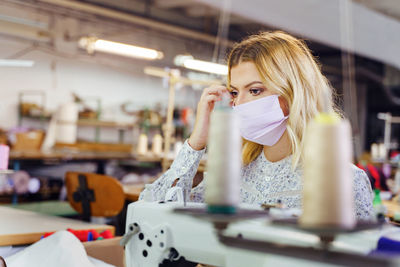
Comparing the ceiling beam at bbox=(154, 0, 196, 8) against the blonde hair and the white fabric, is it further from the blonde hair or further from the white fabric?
the white fabric

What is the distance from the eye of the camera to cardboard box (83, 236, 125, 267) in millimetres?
1670

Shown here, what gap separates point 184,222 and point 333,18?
5.91 meters

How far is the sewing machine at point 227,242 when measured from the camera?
2.42 feet

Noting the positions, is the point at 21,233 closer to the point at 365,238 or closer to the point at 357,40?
the point at 365,238

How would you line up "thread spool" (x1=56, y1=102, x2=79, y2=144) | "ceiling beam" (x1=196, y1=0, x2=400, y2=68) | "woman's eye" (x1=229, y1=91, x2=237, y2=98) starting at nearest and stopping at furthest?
"woman's eye" (x1=229, y1=91, x2=237, y2=98), "ceiling beam" (x1=196, y1=0, x2=400, y2=68), "thread spool" (x1=56, y1=102, x2=79, y2=144)

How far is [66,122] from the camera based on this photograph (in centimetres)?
738

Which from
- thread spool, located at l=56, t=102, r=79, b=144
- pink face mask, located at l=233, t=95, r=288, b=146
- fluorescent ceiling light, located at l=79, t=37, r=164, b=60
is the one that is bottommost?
pink face mask, located at l=233, t=95, r=288, b=146

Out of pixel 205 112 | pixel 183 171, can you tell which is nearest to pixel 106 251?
pixel 183 171

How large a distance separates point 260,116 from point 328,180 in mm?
784

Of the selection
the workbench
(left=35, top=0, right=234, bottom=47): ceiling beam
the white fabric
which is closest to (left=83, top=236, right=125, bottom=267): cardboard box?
the white fabric

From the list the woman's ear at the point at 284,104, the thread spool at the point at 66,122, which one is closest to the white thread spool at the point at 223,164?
the woman's ear at the point at 284,104

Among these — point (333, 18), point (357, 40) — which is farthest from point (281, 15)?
point (357, 40)

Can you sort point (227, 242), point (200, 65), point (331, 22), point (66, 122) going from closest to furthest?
point (227, 242), point (200, 65), point (331, 22), point (66, 122)

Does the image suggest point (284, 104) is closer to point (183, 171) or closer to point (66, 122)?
point (183, 171)
